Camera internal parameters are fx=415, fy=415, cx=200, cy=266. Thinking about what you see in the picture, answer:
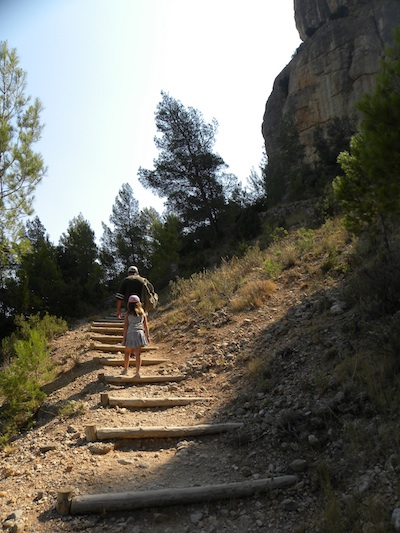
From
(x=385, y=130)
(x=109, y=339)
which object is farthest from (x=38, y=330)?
(x=385, y=130)

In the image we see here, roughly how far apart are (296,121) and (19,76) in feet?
94.7

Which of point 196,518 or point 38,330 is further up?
point 38,330

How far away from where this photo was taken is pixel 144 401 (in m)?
5.78

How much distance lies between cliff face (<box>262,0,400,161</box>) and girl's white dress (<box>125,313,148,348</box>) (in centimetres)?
2798

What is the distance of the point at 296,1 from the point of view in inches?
1512

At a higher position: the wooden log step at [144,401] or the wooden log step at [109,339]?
the wooden log step at [109,339]

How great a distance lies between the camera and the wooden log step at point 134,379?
6668mm

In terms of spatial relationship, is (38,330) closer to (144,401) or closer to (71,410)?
(71,410)

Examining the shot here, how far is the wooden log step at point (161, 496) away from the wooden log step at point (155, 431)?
41.0 inches

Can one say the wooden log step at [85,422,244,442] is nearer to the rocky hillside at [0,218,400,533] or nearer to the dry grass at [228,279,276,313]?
the rocky hillside at [0,218,400,533]

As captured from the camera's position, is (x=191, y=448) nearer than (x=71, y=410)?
Yes

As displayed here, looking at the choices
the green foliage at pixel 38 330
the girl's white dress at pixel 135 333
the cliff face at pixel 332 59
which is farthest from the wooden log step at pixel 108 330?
the cliff face at pixel 332 59

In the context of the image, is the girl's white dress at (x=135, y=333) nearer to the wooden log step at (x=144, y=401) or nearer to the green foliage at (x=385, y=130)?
the wooden log step at (x=144, y=401)

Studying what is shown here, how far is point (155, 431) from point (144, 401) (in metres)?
1.01
